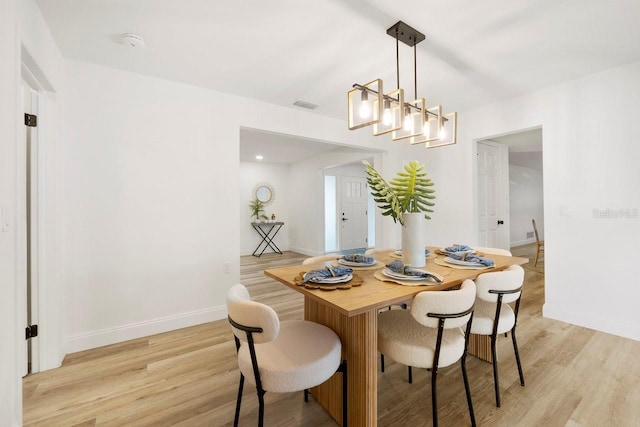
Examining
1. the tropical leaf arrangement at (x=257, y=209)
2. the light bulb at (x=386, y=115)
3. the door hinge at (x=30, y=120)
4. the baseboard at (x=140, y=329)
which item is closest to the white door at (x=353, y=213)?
the tropical leaf arrangement at (x=257, y=209)

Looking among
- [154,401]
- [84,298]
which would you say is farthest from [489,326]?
[84,298]

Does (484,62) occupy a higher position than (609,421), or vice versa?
(484,62)

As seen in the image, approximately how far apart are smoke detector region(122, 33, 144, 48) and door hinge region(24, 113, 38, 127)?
0.81 meters

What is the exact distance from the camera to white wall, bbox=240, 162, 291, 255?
695cm

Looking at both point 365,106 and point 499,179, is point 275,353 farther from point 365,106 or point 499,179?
point 499,179

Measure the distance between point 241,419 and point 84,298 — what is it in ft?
5.81

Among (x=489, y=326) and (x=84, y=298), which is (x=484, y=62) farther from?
(x=84, y=298)

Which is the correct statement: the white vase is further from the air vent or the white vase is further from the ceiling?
the air vent

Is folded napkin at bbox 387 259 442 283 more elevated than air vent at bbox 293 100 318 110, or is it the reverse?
air vent at bbox 293 100 318 110

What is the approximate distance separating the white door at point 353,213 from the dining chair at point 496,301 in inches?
213

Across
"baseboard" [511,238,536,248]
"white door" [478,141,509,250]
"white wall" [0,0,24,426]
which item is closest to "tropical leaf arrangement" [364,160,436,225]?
"white wall" [0,0,24,426]

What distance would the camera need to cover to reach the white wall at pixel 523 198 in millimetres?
7300

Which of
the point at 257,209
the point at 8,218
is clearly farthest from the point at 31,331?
the point at 257,209

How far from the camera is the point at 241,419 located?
5.03 feet
